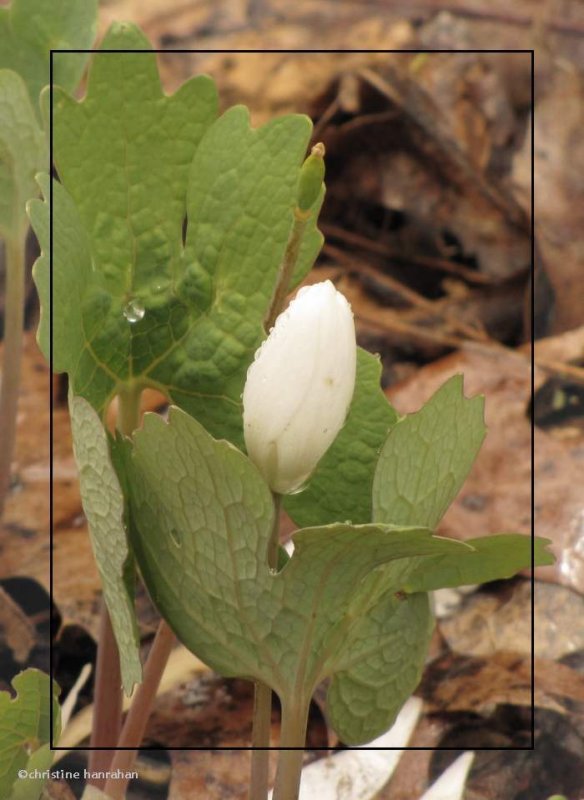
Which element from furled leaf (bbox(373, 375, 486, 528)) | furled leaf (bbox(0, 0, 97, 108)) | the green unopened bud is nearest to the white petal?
furled leaf (bbox(373, 375, 486, 528))

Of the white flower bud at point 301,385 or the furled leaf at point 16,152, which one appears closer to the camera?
the white flower bud at point 301,385

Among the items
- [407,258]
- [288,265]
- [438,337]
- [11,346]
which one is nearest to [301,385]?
[288,265]

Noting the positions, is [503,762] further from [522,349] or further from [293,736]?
[522,349]

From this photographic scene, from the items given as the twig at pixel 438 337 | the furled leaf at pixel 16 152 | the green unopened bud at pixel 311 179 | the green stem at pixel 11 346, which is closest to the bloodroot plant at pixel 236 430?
the green unopened bud at pixel 311 179

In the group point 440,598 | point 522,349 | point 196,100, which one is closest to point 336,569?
point 196,100

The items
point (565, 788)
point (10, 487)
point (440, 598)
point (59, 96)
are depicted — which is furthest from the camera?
point (10, 487)

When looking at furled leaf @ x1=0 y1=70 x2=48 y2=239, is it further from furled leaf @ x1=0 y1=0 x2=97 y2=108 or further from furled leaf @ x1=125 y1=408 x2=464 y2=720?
furled leaf @ x1=125 y1=408 x2=464 y2=720

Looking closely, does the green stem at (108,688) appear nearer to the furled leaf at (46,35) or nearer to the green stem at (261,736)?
the green stem at (261,736)
